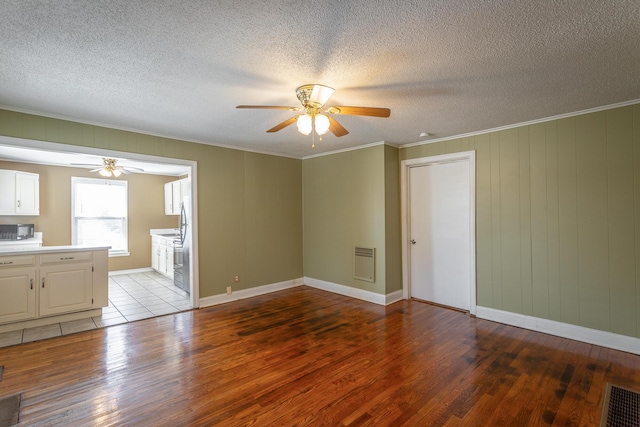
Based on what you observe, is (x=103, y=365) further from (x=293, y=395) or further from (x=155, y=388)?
(x=293, y=395)

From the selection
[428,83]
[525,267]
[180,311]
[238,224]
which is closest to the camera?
[428,83]

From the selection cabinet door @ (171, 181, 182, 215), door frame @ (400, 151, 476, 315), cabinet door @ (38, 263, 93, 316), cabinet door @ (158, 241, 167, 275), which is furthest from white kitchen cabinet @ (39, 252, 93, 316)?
door frame @ (400, 151, 476, 315)

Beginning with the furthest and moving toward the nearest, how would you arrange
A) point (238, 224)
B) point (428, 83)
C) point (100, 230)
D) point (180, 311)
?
1. point (100, 230)
2. point (238, 224)
3. point (180, 311)
4. point (428, 83)

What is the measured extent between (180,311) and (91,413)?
2248mm

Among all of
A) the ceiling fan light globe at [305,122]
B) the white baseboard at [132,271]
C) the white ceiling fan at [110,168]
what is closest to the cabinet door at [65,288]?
the white ceiling fan at [110,168]

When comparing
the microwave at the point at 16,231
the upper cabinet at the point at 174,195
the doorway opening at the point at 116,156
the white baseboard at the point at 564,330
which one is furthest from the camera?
the upper cabinet at the point at 174,195

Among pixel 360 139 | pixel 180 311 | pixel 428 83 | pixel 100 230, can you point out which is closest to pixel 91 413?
pixel 180 311

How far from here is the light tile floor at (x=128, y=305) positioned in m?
3.51

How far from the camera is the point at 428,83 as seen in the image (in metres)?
2.60

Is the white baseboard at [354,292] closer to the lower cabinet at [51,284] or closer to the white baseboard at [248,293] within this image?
the white baseboard at [248,293]

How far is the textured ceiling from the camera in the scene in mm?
1693

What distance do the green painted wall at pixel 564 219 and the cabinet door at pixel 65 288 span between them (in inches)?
202

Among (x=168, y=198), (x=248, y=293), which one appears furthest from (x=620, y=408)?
(x=168, y=198)

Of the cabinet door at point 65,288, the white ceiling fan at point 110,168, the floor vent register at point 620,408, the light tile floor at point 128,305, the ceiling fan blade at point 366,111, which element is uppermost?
the white ceiling fan at point 110,168
